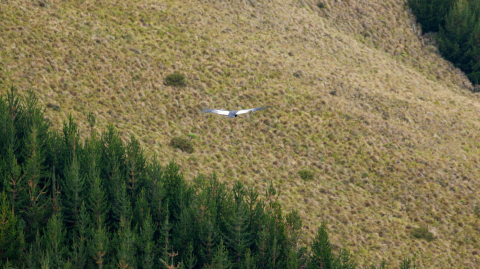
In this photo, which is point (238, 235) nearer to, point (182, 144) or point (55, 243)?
point (55, 243)

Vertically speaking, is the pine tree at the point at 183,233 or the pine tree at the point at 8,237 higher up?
the pine tree at the point at 8,237

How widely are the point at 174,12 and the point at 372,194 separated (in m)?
33.1

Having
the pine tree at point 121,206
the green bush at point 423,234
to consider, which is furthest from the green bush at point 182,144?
the green bush at point 423,234

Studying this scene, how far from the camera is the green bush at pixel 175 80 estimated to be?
1853 inches

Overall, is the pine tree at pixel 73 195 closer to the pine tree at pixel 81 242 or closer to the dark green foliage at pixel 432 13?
the pine tree at pixel 81 242

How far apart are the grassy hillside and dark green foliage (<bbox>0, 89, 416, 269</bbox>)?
35.6 feet

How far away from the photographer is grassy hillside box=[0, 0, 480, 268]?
1535 inches

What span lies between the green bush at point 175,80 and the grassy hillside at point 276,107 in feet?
2.40

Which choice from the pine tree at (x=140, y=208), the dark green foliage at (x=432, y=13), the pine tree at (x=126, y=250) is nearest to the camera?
the pine tree at (x=126, y=250)

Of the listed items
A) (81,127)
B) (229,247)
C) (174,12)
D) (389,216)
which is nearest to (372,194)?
(389,216)

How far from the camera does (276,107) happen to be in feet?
160

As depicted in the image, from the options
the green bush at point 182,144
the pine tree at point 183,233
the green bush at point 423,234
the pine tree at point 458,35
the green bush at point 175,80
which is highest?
the pine tree at point 458,35

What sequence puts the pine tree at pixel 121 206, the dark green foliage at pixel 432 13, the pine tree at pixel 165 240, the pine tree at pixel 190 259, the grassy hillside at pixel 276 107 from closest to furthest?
1. the pine tree at pixel 165 240
2. the pine tree at pixel 190 259
3. the pine tree at pixel 121 206
4. the grassy hillside at pixel 276 107
5. the dark green foliage at pixel 432 13

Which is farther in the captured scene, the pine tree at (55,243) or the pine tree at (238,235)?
the pine tree at (238,235)
